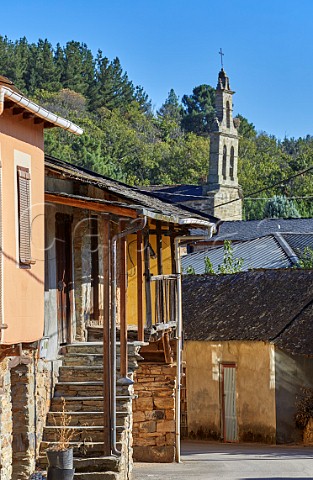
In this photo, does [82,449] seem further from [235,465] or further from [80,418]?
[235,465]

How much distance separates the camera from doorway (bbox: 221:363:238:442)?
30.6 m

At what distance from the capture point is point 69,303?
21.3 meters

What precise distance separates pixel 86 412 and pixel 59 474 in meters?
2.37

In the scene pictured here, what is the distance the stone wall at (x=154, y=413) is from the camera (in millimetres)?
24656

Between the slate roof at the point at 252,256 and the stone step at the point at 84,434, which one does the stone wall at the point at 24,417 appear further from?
the slate roof at the point at 252,256

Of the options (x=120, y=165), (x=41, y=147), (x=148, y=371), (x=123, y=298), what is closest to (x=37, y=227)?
(x=41, y=147)

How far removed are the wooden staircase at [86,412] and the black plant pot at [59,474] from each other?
775mm

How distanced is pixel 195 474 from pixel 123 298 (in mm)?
4036

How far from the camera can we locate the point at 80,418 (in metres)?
19.6

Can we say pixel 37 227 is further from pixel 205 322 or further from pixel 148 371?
pixel 205 322

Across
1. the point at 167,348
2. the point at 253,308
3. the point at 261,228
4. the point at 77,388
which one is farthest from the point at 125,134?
the point at 77,388

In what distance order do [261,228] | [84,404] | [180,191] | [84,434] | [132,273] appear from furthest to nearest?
[180,191] → [261,228] → [132,273] → [84,404] → [84,434]

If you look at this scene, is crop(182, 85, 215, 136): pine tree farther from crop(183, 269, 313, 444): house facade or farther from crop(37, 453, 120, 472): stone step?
crop(37, 453, 120, 472): stone step

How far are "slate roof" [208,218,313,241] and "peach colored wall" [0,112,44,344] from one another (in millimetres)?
40143
